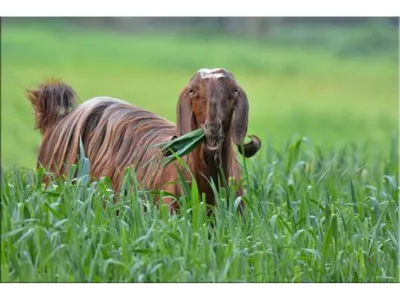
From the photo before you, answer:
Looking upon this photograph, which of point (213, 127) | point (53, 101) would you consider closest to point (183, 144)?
point (213, 127)

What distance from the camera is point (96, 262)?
6.54m

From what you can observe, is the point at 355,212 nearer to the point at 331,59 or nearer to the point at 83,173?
the point at 83,173

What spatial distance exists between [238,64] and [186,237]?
14.7 meters

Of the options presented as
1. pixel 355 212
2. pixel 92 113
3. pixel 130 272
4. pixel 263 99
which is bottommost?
pixel 130 272

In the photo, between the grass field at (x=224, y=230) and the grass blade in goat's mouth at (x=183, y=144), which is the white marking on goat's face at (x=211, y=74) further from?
the grass field at (x=224, y=230)

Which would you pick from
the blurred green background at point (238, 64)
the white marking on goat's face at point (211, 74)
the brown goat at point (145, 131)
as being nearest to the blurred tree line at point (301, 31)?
the blurred green background at point (238, 64)

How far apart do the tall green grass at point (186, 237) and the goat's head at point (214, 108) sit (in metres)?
0.35

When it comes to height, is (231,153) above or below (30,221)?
above

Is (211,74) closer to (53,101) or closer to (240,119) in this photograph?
(240,119)

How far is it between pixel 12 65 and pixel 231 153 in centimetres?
1160

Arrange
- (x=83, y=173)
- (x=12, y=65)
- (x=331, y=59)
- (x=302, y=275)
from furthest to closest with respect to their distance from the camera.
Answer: (x=331, y=59)
(x=12, y=65)
(x=83, y=173)
(x=302, y=275)

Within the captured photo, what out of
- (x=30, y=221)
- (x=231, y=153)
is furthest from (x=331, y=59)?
(x=30, y=221)

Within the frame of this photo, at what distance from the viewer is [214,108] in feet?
24.9

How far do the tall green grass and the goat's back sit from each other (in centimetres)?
33
